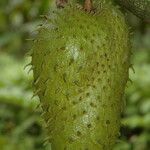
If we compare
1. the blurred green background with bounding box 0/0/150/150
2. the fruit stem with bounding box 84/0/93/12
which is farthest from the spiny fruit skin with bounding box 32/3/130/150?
the blurred green background with bounding box 0/0/150/150

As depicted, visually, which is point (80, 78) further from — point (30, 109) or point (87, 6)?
point (30, 109)

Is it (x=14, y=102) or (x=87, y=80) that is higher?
(x=87, y=80)

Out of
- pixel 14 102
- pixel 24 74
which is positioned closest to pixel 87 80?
pixel 14 102

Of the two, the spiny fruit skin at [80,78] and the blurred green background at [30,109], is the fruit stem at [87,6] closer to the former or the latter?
the spiny fruit skin at [80,78]

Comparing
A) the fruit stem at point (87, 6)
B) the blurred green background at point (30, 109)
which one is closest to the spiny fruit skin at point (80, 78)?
the fruit stem at point (87, 6)

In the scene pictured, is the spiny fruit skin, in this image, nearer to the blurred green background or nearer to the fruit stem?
the fruit stem

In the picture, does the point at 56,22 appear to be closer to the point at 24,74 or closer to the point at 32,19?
the point at 24,74

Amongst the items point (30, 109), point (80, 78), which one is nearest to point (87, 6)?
point (80, 78)

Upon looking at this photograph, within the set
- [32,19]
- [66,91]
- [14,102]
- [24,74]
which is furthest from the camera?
[32,19]
